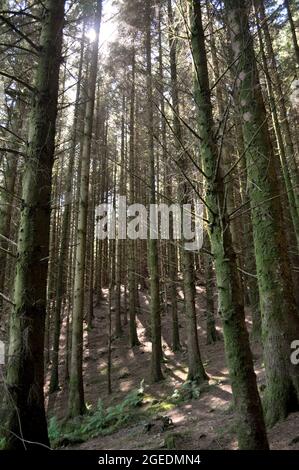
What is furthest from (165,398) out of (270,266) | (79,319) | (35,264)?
(35,264)

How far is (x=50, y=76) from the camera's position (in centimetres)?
480

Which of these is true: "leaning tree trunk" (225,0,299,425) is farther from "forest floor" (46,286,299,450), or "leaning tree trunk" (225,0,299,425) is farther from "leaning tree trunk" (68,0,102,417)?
"leaning tree trunk" (68,0,102,417)

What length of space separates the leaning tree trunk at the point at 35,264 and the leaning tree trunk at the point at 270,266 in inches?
95.9

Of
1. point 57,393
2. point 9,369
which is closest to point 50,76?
point 9,369

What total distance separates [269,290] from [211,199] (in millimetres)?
2785

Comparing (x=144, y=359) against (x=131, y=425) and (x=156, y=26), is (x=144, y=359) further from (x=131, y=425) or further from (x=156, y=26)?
(x=156, y=26)

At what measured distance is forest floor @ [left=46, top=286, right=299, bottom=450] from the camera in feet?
18.2

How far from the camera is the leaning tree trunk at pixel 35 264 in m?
3.83

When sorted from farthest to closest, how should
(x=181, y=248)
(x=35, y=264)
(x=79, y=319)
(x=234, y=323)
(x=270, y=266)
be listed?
(x=79, y=319)
(x=270, y=266)
(x=35, y=264)
(x=181, y=248)
(x=234, y=323)

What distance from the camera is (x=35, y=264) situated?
423 centimetres

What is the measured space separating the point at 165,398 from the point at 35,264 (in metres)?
7.15

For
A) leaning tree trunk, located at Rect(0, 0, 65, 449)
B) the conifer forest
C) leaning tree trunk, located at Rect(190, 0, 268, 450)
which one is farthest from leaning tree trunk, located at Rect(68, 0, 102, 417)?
leaning tree trunk, located at Rect(190, 0, 268, 450)

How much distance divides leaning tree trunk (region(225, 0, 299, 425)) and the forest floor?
358 millimetres

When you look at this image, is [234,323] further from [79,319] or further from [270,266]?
[79,319]
